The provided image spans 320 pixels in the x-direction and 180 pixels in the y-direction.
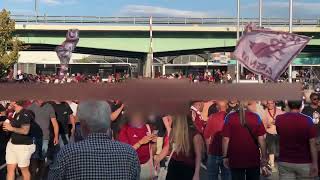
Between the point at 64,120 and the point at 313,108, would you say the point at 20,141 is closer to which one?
the point at 64,120

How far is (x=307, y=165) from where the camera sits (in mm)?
6543

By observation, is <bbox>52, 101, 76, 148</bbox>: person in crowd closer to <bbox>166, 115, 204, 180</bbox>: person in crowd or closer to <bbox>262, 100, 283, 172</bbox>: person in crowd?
<bbox>262, 100, 283, 172</bbox>: person in crowd

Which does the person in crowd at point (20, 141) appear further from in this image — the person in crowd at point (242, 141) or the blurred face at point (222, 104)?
the person in crowd at point (242, 141)

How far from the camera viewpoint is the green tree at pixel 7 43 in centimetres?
4909

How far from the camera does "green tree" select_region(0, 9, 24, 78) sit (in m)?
49.1

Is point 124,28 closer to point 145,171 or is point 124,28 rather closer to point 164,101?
point 145,171

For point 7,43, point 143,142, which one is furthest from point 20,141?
point 7,43

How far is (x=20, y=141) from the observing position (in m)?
8.49

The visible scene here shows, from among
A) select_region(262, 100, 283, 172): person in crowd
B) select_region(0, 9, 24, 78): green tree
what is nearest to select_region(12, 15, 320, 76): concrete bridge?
select_region(0, 9, 24, 78): green tree

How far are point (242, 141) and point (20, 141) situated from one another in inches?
139

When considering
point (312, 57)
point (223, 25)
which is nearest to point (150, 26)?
point (223, 25)

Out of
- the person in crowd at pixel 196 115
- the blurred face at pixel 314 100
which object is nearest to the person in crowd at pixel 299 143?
the person in crowd at pixel 196 115

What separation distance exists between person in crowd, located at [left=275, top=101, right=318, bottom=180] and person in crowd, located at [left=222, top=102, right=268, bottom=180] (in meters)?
0.32

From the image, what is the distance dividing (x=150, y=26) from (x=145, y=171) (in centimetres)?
4504
